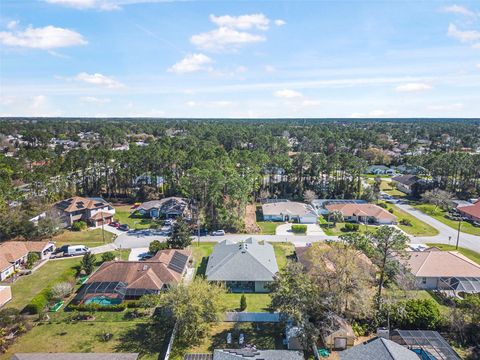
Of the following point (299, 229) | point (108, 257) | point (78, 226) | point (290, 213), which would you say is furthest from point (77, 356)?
point (290, 213)

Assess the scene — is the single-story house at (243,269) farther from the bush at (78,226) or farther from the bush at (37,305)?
the bush at (78,226)

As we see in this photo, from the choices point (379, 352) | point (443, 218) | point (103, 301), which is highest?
point (379, 352)

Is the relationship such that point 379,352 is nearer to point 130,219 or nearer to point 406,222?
point 406,222

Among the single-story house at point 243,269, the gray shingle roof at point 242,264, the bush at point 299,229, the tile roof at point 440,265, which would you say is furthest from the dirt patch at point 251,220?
the tile roof at point 440,265

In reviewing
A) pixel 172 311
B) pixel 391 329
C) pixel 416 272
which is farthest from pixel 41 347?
pixel 416 272

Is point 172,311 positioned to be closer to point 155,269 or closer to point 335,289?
point 155,269

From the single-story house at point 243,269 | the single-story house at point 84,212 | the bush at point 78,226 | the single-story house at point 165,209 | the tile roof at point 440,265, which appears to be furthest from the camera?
the single-story house at point 165,209
